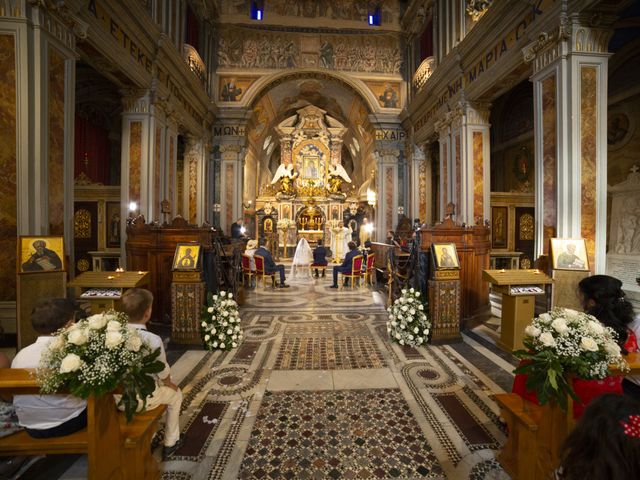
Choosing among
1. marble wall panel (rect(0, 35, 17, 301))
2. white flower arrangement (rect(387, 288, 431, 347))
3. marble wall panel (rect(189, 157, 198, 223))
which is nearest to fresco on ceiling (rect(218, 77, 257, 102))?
marble wall panel (rect(189, 157, 198, 223))

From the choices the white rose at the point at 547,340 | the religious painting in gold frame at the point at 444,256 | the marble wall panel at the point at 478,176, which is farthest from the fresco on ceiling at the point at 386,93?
the white rose at the point at 547,340

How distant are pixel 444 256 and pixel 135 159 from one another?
757 centimetres

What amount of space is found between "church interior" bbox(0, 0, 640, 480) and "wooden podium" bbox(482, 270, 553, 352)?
3 centimetres

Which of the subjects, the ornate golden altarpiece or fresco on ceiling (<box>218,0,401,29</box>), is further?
the ornate golden altarpiece

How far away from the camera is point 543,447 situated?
1.98 m

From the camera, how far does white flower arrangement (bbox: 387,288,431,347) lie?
16.0 ft

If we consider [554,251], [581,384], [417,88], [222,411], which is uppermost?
[417,88]

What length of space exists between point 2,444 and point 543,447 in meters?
3.12

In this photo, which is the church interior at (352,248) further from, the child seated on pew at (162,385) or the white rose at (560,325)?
the white rose at (560,325)

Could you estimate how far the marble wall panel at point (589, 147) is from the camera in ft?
16.9

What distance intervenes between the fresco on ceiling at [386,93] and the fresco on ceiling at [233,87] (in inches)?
208

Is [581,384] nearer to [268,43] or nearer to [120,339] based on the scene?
[120,339]

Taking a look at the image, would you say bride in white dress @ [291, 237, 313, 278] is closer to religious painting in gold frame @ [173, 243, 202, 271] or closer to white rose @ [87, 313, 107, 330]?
religious painting in gold frame @ [173, 243, 202, 271]

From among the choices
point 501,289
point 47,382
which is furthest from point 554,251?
point 47,382
